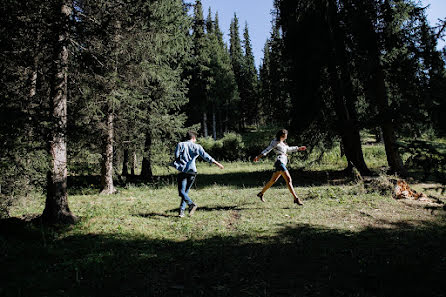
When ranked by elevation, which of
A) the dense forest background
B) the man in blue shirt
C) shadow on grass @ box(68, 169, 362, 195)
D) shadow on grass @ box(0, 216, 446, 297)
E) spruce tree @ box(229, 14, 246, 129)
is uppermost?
spruce tree @ box(229, 14, 246, 129)

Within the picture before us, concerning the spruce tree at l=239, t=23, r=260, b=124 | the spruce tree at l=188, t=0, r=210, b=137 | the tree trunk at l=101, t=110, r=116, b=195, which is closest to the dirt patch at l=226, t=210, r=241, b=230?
the tree trunk at l=101, t=110, r=116, b=195

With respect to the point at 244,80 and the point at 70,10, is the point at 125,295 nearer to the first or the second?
the point at 70,10

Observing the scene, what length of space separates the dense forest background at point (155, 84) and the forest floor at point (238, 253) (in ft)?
5.29

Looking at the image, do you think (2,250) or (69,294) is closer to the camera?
(69,294)

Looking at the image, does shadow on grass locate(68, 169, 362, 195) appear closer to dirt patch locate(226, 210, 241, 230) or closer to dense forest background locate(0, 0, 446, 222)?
dense forest background locate(0, 0, 446, 222)

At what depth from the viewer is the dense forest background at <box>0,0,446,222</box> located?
15.8 ft

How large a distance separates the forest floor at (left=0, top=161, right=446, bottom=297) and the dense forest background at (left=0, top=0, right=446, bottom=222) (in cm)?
161

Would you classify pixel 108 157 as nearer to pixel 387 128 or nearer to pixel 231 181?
pixel 231 181

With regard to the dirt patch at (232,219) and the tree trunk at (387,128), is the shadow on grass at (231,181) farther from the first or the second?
the dirt patch at (232,219)

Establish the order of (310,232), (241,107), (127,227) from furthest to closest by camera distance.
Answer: (241,107) → (127,227) → (310,232)

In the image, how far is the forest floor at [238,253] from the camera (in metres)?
3.72

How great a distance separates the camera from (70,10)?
6953 millimetres

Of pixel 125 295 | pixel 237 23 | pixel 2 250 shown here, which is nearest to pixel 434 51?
pixel 125 295

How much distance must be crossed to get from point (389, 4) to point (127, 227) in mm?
14029
